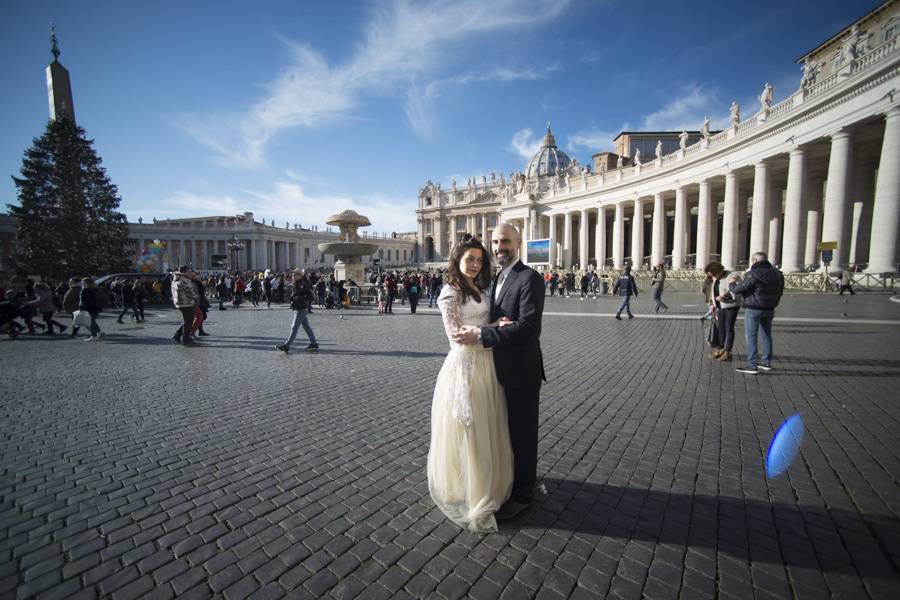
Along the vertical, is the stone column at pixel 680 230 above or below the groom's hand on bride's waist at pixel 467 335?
above

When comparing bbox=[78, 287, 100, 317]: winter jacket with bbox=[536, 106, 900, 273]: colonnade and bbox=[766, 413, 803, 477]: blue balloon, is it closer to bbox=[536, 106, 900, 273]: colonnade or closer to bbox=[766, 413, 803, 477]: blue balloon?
bbox=[766, 413, 803, 477]: blue balloon

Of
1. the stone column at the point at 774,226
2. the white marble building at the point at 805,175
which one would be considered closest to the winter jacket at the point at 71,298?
the white marble building at the point at 805,175

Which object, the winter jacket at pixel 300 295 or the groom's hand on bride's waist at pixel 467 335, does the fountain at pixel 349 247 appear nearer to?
the winter jacket at pixel 300 295

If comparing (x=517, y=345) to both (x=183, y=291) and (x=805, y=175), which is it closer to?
(x=183, y=291)

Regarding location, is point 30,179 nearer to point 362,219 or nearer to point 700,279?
point 362,219

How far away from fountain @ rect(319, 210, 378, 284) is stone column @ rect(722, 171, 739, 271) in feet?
77.4

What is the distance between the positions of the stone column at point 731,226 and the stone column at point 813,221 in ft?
12.1

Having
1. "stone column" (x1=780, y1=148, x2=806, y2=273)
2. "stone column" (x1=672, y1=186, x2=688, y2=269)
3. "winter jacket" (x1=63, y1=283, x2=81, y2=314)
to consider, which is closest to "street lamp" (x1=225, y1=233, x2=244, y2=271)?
"winter jacket" (x1=63, y1=283, x2=81, y2=314)

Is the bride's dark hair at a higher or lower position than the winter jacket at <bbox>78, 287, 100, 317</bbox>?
higher

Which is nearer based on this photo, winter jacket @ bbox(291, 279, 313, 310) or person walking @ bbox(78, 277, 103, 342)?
winter jacket @ bbox(291, 279, 313, 310)

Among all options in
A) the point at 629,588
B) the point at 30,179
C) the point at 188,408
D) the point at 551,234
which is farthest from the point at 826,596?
the point at 551,234

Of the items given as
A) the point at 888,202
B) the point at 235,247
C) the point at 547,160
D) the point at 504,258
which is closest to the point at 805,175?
the point at 888,202

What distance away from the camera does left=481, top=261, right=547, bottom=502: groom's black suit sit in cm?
240

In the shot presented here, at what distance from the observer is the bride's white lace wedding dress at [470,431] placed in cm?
251
